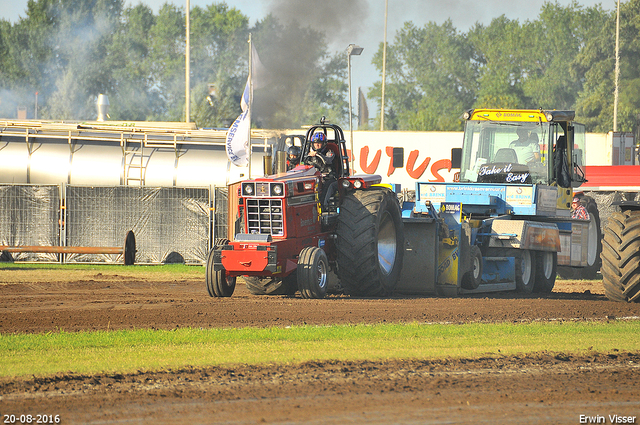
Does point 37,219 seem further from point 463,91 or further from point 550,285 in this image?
point 463,91

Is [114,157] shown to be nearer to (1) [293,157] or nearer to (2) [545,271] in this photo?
(1) [293,157]

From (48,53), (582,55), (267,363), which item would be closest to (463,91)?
(582,55)

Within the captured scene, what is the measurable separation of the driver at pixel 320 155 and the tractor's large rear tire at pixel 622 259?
4412 mm

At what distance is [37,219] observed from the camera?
22.7 m

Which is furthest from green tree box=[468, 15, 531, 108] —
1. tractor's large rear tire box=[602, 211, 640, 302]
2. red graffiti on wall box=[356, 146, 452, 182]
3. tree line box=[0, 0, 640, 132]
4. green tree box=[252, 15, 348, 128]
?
tractor's large rear tire box=[602, 211, 640, 302]

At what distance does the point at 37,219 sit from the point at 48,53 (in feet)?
183

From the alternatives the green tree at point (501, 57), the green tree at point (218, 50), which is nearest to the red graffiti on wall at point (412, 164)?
the green tree at point (218, 50)

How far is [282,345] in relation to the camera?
8.20 metres

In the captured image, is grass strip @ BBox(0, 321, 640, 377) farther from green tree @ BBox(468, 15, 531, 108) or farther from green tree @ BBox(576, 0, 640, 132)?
green tree @ BBox(468, 15, 531, 108)

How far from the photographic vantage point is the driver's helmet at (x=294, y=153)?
13023 mm

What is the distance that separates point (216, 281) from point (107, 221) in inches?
446

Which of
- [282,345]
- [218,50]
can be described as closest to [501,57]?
[218,50]

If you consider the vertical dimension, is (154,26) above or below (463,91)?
above

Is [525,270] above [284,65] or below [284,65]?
below
